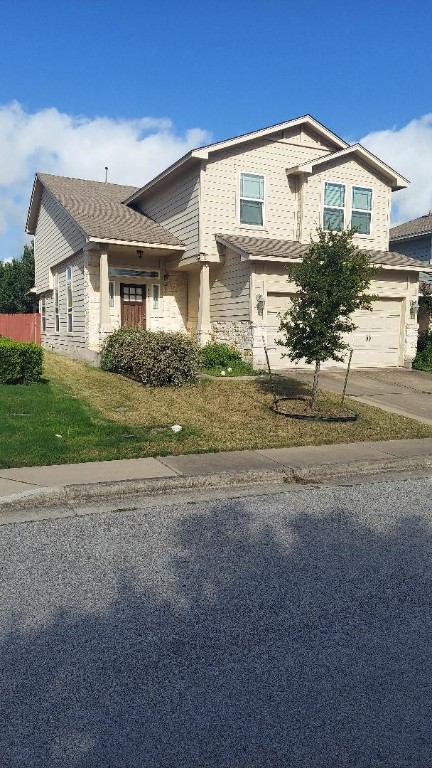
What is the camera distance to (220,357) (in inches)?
663

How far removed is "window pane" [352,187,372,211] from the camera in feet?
64.8

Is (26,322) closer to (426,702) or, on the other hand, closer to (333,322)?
(333,322)

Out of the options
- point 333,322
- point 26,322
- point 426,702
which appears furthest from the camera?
point 26,322

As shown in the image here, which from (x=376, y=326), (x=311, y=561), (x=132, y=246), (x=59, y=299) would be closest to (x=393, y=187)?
(x=376, y=326)

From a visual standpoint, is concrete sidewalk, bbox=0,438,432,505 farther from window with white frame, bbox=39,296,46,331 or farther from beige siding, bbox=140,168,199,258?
window with white frame, bbox=39,296,46,331

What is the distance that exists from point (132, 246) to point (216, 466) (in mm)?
12130

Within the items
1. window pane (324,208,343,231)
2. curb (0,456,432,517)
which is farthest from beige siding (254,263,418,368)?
curb (0,456,432,517)

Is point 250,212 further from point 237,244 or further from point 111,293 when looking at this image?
point 111,293

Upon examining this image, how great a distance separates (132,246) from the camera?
18.0 metres

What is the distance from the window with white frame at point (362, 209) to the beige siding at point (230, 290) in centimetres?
514

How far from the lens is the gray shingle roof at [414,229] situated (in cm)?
2685

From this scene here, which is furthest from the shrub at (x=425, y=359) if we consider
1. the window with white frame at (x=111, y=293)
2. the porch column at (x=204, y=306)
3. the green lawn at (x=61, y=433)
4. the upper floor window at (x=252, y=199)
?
the green lawn at (x=61, y=433)

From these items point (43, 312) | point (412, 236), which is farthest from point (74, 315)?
point (412, 236)

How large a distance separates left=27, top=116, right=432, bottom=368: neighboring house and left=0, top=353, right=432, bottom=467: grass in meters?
4.17
